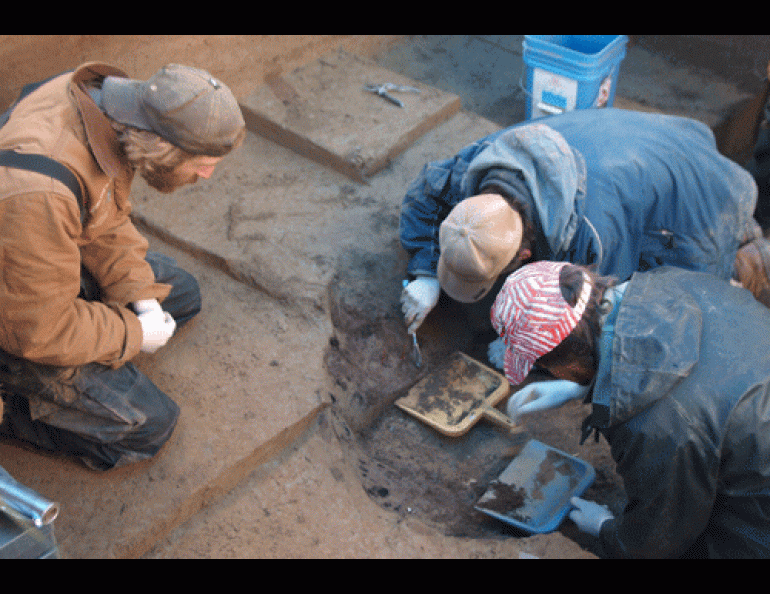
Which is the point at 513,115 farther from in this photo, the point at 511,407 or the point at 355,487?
the point at 355,487

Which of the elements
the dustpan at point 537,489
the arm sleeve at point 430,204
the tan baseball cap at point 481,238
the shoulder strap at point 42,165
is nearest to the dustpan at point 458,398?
the dustpan at point 537,489

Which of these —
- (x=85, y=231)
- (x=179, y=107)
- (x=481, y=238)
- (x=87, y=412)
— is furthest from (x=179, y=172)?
(x=481, y=238)

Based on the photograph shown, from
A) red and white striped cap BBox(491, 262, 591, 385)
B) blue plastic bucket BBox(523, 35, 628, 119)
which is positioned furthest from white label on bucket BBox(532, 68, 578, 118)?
red and white striped cap BBox(491, 262, 591, 385)

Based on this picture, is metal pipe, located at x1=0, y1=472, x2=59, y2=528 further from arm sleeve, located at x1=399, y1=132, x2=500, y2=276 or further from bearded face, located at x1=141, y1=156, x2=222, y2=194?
arm sleeve, located at x1=399, y1=132, x2=500, y2=276

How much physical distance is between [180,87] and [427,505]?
1754 mm

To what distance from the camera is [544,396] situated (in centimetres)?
252

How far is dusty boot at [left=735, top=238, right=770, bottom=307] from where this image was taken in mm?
3037

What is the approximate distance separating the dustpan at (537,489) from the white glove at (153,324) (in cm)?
135

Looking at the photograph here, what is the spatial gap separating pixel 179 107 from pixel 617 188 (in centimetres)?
170

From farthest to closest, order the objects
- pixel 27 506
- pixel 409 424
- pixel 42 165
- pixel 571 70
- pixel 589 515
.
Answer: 1. pixel 571 70
2. pixel 409 424
3. pixel 589 515
4. pixel 42 165
5. pixel 27 506

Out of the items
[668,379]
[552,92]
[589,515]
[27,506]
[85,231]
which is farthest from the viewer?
[552,92]

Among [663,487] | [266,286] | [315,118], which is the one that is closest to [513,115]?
[315,118]

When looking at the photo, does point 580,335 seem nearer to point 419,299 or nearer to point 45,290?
point 419,299

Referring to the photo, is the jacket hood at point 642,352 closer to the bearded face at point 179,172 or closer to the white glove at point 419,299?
the white glove at point 419,299
